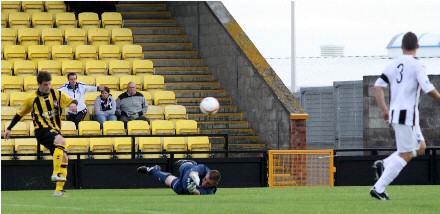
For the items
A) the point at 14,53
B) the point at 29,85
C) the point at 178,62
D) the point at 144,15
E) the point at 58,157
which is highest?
the point at 144,15

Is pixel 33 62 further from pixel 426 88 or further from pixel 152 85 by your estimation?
pixel 426 88

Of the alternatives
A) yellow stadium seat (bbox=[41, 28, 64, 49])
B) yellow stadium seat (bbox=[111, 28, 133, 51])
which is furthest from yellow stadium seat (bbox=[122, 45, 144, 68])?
yellow stadium seat (bbox=[41, 28, 64, 49])

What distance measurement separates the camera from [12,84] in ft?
81.4

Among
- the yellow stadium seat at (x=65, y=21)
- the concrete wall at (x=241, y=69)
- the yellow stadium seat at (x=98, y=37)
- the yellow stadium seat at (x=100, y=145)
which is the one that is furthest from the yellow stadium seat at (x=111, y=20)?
the yellow stadium seat at (x=100, y=145)

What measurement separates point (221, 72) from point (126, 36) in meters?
2.33

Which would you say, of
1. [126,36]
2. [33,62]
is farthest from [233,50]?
[33,62]

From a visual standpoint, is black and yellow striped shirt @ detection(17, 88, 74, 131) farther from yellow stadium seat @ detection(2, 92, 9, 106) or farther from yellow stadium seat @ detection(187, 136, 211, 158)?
yellow stadium seat @ detection(2, 92, 9, 106)

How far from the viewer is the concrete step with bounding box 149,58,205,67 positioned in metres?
28.0

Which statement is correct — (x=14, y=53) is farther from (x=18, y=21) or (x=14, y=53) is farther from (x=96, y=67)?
(x=96, y=67)

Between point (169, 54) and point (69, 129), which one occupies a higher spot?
point (169, 54)

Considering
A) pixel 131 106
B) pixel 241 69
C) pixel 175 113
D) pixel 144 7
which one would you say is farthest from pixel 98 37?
pixel 131 106

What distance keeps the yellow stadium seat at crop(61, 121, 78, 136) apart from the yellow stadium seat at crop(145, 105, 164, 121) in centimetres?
219

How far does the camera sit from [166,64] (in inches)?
1101

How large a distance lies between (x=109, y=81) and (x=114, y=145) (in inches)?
101
